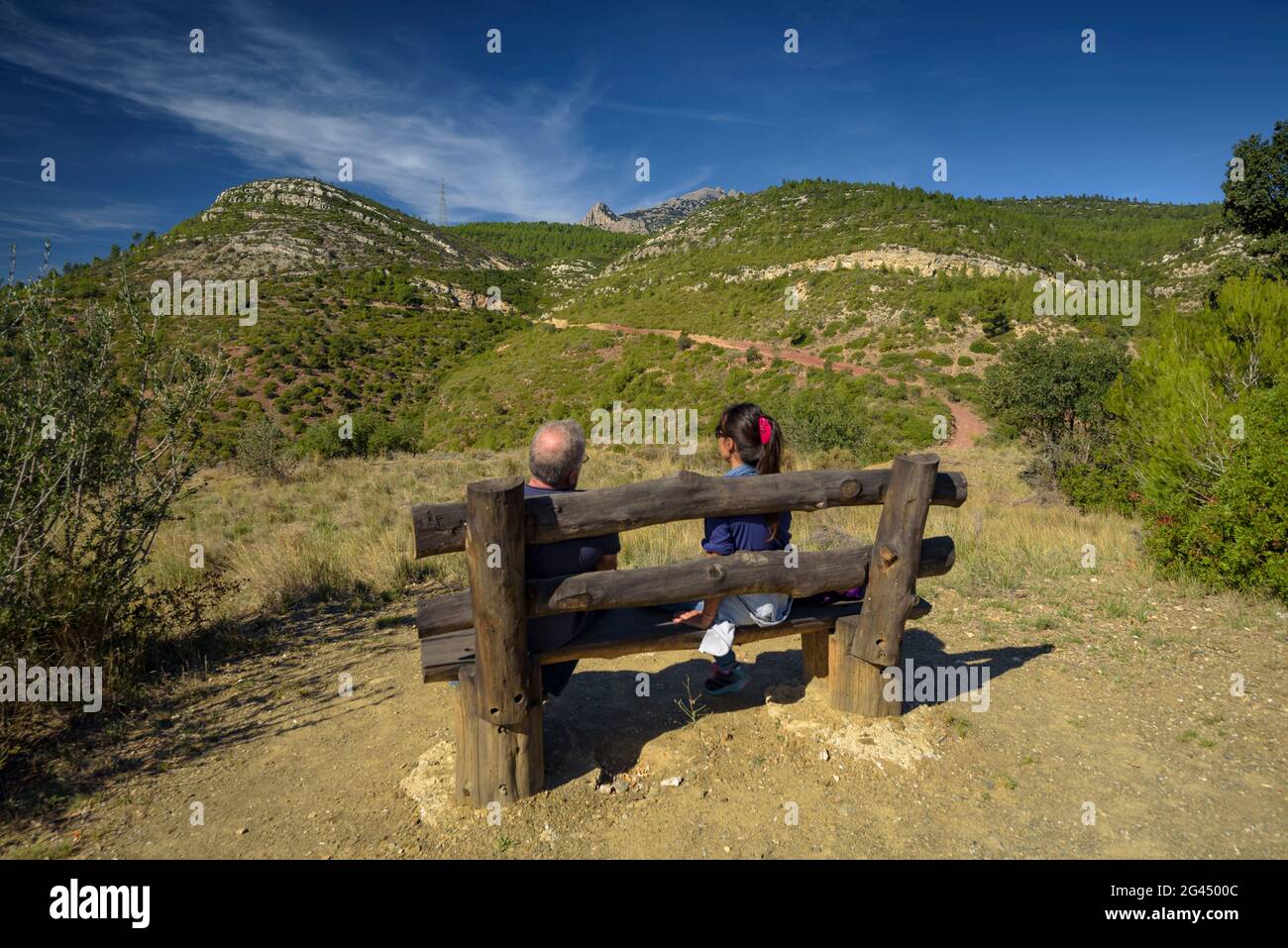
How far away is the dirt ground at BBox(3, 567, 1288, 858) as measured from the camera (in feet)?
9.30

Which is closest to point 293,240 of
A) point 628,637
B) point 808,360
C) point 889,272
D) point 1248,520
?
point 808,360

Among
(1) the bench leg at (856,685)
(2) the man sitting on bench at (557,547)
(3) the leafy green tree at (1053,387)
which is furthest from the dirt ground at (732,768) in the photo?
(3) the leafy green tree at (1053,387)

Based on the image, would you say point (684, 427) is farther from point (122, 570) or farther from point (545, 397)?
point (122, 570)

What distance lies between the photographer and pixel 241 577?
649 centimetres

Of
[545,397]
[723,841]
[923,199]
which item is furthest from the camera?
[923,199]

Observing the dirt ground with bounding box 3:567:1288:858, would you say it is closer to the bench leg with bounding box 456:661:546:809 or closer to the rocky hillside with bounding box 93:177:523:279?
the bench leg with bounding box 456:661:546:809

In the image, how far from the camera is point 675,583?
306cm

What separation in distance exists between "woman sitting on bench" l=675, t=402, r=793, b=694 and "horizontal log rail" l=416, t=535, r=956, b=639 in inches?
6.4

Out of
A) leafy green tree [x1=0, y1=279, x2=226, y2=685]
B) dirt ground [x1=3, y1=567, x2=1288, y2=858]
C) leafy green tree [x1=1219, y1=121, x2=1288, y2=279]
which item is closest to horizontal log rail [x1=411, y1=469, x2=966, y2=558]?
dirt ground [x1=3, y1=567, x2=1288, y2=858]

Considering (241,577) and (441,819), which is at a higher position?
(241,577)

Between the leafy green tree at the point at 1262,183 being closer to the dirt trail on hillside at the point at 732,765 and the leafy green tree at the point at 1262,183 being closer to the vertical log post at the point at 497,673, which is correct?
the dirt trail on hillside at the point at 732,765

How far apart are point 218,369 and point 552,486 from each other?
13.1ft

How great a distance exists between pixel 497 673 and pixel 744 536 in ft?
4.69

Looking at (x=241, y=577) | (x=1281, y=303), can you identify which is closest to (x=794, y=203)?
(x=1281, y=303)
